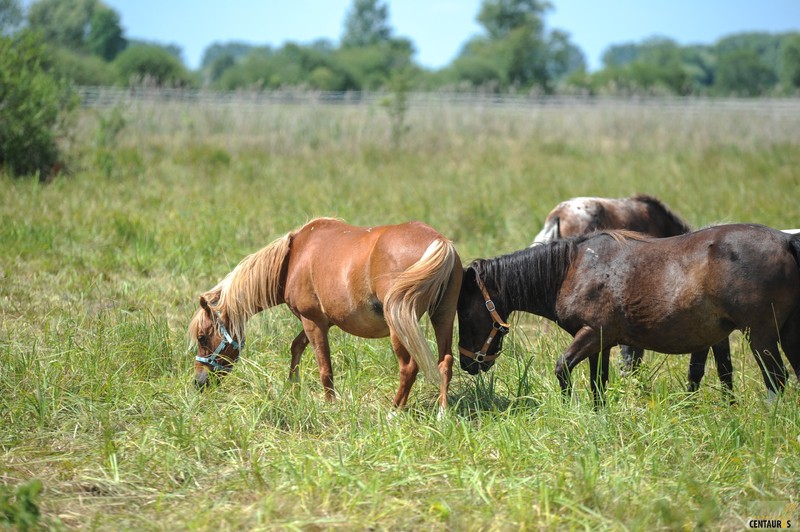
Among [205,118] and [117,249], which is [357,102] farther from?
[117,249]

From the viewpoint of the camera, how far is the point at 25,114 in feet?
38.2

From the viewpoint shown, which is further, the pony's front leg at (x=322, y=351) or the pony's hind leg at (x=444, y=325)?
the pony's front leg at (x=322, y=351)

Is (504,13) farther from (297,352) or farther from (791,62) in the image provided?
(297,352)

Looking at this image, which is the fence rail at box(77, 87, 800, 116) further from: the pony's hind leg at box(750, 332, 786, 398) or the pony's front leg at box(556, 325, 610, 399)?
the pony's hind leg at box(750, 332, 786, 398)

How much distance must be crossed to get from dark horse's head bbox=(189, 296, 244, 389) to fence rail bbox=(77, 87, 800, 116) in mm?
9844

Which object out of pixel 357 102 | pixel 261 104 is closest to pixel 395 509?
pixel 261 104

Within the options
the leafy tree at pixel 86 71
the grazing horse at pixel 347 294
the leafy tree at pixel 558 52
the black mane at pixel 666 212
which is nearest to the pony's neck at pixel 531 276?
the grazing horse at pixel 347 294

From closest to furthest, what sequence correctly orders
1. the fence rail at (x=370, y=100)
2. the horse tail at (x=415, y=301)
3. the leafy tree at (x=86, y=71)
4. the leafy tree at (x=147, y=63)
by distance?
1. the horse tail at (x=415, y=301)
2. the fence rail at (x=370, y=100)
3. the leafy tree at (x=86, y=71)
4. the leafy tree at (x=147, y=63)

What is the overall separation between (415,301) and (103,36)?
39.9 meters

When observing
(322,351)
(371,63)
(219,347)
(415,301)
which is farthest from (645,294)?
(371,63)

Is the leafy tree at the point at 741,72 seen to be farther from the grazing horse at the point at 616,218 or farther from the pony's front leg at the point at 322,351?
the pony's front leg at the point at 322,351

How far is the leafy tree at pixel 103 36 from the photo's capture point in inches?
1540

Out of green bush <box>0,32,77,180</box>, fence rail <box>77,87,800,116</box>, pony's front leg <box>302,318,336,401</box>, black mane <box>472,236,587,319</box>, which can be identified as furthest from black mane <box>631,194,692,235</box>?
fence rail <box>77,87,800,116</box>

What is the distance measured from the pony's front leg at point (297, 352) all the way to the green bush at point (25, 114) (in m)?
7.78
